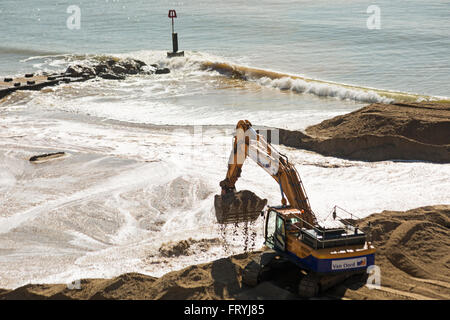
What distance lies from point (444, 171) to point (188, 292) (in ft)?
39.6

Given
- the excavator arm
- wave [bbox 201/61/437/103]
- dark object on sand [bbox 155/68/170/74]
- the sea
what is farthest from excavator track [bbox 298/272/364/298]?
dark object on sand [bbox 155/68/170/74]

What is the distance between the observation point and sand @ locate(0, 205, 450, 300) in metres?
12.2

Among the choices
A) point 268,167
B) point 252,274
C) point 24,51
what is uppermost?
point 24,51

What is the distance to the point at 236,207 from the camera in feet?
56.6

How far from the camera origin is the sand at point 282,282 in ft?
40.0

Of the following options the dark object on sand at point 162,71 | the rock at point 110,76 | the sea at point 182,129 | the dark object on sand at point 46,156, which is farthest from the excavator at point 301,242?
the dark object on sand at point 162,71

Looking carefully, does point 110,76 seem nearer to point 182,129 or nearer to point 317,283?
point 182,129

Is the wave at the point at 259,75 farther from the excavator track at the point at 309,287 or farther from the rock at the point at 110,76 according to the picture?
the excavator track at the point at 309,287

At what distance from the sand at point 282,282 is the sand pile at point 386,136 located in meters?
7.37

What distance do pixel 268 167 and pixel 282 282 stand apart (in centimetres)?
306

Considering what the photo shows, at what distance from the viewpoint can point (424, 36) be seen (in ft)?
158

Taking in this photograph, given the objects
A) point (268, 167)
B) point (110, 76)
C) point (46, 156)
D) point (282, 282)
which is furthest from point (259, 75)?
point (282, 282)
